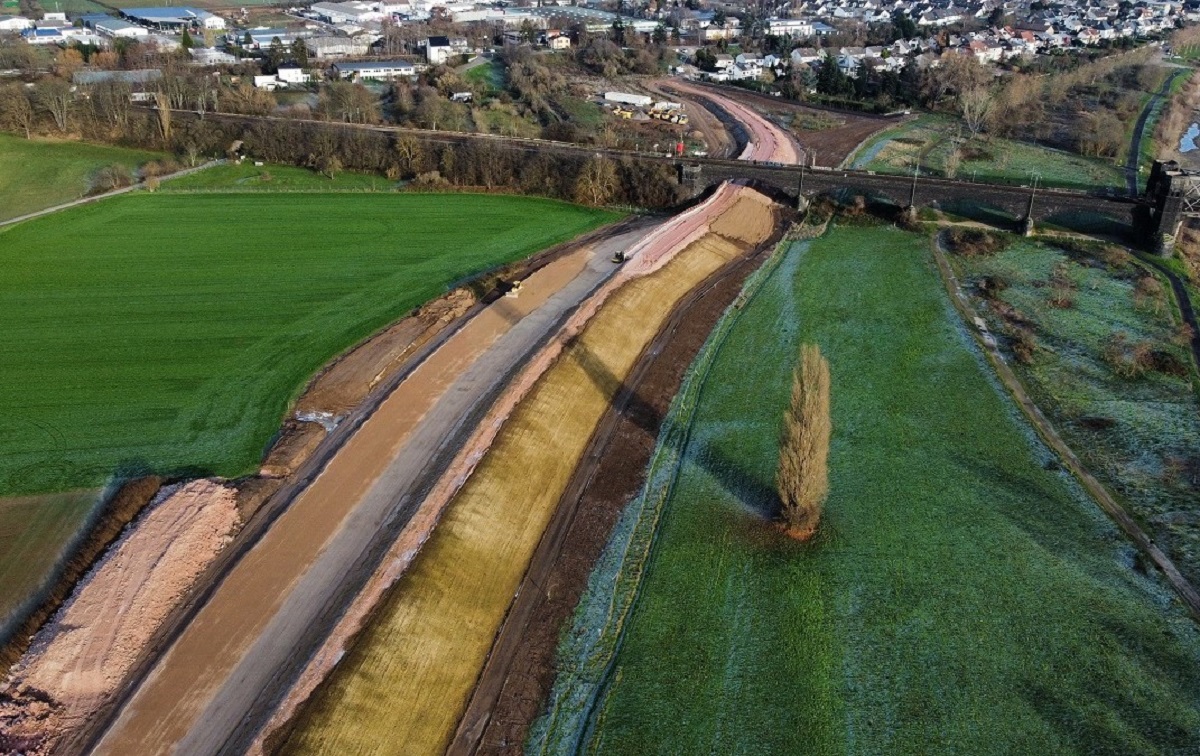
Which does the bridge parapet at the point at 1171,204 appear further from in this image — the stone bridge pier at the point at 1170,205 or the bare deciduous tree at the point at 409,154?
the bare deciduous tree at the point at 409,154

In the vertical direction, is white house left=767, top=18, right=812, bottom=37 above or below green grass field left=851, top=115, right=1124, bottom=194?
above

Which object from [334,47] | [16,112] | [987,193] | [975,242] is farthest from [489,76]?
[975,242]

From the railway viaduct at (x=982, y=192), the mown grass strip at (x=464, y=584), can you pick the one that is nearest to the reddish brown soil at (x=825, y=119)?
the railway viaduct at (x=982, y=192)

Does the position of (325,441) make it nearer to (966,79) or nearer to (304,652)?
(304,652)

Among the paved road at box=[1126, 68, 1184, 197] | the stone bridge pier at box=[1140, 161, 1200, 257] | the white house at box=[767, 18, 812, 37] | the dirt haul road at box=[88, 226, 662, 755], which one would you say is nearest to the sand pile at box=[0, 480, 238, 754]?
the dirt haul road at box=[88, 226, 662, 755]

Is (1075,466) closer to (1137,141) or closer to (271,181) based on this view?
(271,181)

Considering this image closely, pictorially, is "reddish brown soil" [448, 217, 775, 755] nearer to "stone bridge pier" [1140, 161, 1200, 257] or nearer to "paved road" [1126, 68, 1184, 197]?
"stone bridge pier" [1140, 161, 1200, 257]

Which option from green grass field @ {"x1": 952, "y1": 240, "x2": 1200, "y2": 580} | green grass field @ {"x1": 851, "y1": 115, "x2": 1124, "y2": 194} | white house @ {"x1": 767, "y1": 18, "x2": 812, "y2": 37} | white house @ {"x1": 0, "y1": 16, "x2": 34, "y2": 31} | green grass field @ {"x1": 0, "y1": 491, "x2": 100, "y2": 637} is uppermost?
white house @ {"x1": 767, "y1": 18, "x2": 812, "y2": 37}
